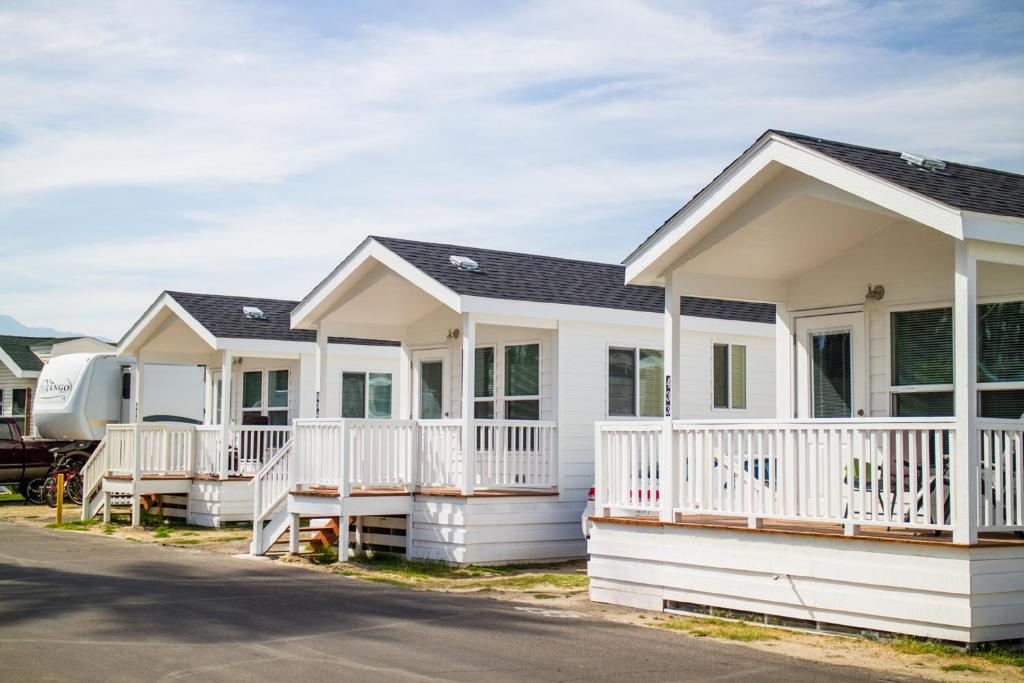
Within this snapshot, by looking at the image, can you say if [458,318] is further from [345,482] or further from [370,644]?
[370,644]

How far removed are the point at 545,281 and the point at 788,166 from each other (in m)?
6.90

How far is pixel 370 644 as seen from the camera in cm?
1002

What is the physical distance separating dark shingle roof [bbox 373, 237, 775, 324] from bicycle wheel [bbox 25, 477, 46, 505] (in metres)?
15.1

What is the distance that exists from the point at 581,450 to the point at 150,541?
7.78 meters

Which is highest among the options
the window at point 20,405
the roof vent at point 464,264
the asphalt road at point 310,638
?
the roof vent at point 464,264

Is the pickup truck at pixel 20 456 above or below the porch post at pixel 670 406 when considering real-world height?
below

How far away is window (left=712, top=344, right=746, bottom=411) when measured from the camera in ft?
63.8

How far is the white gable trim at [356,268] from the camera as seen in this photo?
1625 cm

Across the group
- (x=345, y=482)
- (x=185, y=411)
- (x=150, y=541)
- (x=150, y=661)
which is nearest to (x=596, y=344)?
(x=345, y=482)

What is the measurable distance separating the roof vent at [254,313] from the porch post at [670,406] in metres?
12.4

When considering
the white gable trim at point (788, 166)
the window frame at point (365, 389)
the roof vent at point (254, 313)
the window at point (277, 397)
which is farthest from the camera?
the window at point (277, 397)

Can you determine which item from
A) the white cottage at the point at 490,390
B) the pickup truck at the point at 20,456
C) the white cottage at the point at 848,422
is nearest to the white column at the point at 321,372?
the white cottage at the point at 490,390

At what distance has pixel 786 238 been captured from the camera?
12.7m

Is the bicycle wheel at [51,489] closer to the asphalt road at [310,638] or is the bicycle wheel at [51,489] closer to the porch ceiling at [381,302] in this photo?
the porch ceiling at [381,302]
